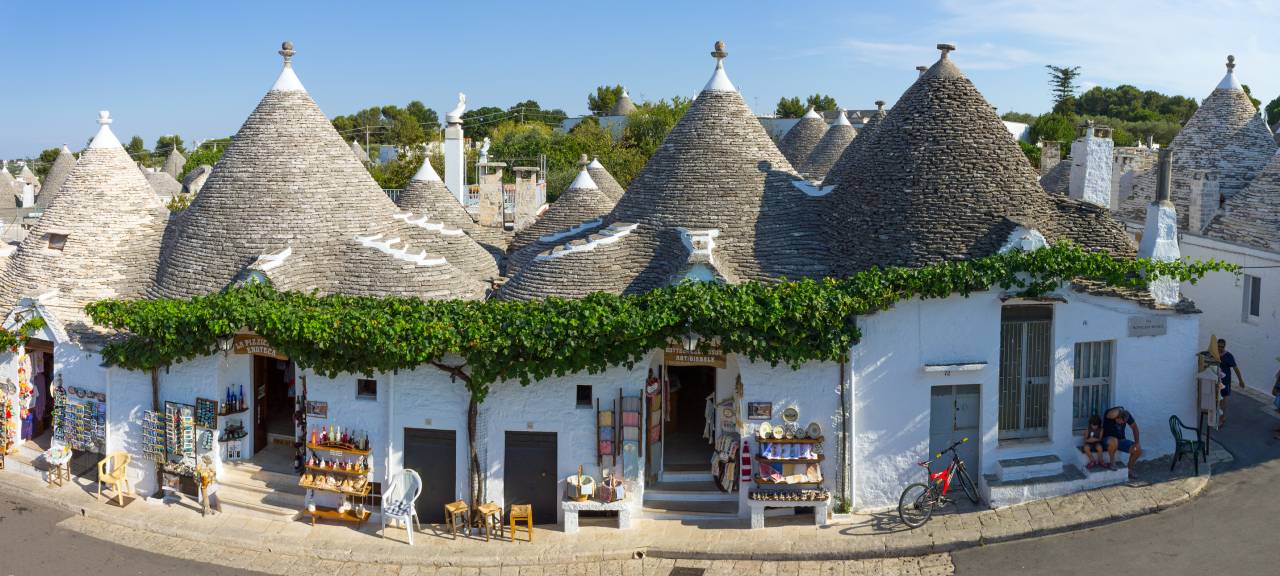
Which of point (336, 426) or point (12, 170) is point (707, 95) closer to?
point (336, 426)

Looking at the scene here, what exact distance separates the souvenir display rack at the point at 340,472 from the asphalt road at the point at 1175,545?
7.97 meters

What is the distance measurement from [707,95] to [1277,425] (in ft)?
36.0

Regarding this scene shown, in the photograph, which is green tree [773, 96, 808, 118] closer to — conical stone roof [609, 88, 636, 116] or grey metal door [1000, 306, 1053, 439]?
conical stone roof [609, 88, 636, 116]

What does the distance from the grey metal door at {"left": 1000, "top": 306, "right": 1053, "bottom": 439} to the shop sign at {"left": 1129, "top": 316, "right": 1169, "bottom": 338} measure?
1224 mm

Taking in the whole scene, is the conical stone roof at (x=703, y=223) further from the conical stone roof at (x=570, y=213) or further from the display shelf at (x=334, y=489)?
the conical stone roof at (x=570, y=213)

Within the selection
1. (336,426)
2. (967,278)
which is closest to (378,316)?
(336,426)

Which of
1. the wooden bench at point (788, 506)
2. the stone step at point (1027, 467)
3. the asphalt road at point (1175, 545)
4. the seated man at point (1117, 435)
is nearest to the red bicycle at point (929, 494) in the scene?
the stone step at point (1027, 467)

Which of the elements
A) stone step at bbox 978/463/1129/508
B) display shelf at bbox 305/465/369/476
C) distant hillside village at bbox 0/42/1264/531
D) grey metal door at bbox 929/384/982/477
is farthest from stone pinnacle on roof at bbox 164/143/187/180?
stone step at bbox 978/463/1129/508

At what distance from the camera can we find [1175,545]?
12344 mm

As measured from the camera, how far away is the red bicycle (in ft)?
43.5

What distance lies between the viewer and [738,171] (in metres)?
16.8

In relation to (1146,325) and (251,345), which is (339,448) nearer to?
(251,345)

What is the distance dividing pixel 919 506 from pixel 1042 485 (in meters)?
1.84

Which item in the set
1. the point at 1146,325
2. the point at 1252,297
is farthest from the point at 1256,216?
the point at 1146,325
